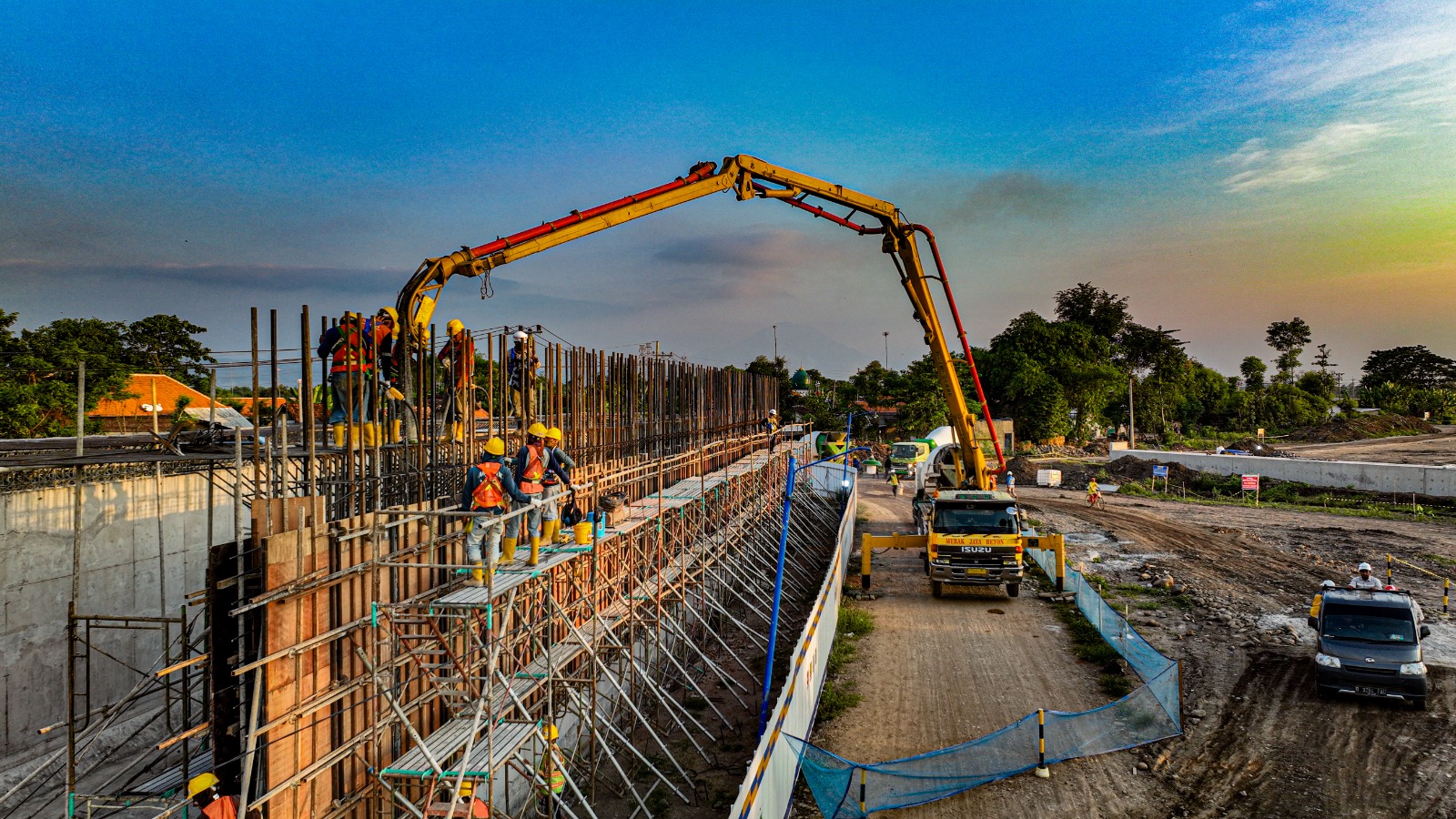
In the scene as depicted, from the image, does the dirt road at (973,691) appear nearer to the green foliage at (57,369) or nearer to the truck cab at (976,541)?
the truck cab at (976,541)

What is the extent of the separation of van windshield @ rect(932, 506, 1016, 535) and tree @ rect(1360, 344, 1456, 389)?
8214 centimetres

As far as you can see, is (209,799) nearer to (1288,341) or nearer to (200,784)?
(200,784)

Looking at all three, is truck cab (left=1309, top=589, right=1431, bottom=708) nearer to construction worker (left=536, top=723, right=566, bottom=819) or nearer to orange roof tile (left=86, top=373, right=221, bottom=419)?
construction worker (left=536, top=723, right=566, bottom=819)

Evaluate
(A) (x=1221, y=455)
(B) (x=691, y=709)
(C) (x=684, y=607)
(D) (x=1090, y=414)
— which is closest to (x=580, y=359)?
(C) (x=684, y=607)

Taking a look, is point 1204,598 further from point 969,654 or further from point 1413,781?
point 1413,781

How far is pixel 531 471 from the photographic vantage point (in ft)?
27.4

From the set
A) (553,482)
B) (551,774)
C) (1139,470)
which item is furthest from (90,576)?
(1139,470)

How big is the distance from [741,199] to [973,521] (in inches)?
376

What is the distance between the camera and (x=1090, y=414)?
6253 centimetres

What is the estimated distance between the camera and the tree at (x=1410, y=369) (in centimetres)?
7594

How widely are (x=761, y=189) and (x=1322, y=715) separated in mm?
14277

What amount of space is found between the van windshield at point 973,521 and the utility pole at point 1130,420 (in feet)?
148

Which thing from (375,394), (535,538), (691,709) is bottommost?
(691,709)

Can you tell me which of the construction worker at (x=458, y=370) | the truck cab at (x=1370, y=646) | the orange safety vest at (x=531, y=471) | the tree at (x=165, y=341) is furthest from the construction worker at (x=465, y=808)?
the tree at (x=165, y=341)
